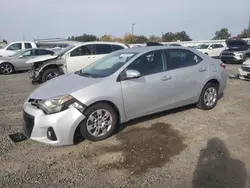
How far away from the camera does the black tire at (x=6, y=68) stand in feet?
43.5

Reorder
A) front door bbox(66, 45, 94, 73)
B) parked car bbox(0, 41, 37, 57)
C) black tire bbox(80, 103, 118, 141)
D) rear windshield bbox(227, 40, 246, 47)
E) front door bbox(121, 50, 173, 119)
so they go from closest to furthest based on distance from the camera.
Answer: black tire bbox(80, 103, 118, 141)
front door bbox(121, 50, 173, 119)
front door bbox(66, 45, 94, 73)
parked car bbox(0, 41, 37, 57)
rear windshield bbox(227, 40, 246, 47)

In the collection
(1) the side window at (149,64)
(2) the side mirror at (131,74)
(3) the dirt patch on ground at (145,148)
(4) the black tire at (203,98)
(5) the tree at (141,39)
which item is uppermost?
(5) the tree at (141,39)

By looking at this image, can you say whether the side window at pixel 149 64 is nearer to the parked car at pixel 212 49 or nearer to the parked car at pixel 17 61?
the parked car at pixel 17 61

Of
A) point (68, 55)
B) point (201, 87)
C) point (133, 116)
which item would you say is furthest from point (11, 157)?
point (68, 55)

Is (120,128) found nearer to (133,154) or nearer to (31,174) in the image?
(133,154)

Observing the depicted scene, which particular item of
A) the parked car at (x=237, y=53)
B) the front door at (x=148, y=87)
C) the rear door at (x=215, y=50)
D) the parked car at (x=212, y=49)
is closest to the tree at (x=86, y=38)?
the parked car at (x=212, y=49)

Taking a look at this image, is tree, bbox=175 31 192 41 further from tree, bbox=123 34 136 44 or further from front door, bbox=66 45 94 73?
front door, bbox=66 45 94 73

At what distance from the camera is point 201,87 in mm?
5609

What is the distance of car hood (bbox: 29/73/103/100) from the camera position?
13.5 ft

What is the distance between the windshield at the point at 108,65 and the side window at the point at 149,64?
0.57 ft

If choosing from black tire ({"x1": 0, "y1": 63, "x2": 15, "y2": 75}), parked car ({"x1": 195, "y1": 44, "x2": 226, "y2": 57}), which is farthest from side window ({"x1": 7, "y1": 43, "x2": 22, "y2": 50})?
parked car ({"x1": 195, "y1": 44, "x2": 226, "y2": 57})

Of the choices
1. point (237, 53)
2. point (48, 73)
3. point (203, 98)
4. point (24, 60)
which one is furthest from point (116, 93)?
point (237, 53)

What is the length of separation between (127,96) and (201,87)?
2.02m

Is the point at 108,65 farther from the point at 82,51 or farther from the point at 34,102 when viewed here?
the point at 82,51
